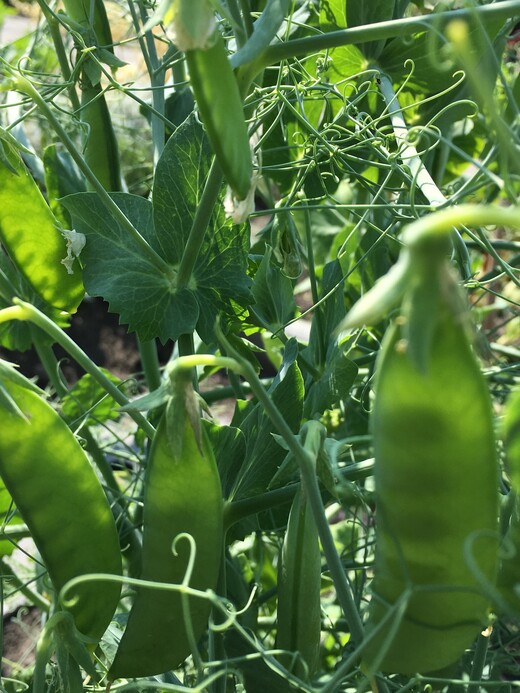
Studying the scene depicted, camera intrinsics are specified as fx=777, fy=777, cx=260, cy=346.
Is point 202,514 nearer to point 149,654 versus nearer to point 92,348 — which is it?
point 149,654

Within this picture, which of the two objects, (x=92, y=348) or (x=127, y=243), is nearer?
(x=127, y=243)

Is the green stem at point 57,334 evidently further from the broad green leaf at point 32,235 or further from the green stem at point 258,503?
the broad green leaf at point 32,235

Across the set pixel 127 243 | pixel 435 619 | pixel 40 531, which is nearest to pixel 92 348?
pixel 127 243

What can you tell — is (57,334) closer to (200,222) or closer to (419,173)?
(200,222)

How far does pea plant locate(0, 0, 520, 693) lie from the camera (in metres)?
0.40

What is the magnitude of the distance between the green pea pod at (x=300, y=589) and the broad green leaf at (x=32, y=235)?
0.36m

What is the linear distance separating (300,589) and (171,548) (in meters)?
0.12

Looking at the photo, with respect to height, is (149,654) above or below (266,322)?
below

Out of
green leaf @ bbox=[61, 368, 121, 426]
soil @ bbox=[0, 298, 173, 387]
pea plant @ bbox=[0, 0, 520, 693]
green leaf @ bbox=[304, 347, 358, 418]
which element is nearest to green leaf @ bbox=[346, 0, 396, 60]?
pea plant @ bbox=[0, 0, 520, 693]

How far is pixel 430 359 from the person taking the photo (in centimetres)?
38

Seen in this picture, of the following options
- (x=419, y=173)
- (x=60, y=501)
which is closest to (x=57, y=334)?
(x=60, y=501)

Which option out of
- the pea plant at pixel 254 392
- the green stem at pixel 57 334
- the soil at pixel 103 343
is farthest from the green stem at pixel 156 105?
the soil at pixel 103 343

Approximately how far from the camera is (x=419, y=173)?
73cm

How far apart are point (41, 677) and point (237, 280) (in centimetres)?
39
